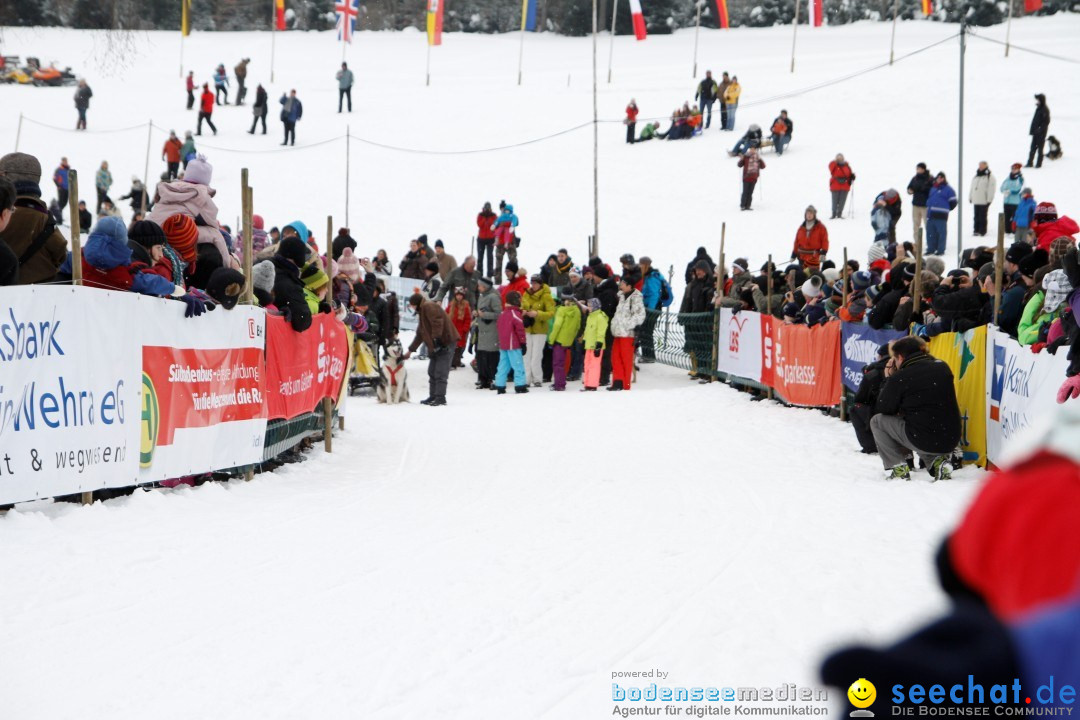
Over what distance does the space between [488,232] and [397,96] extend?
71.8 ft

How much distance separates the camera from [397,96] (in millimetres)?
45719

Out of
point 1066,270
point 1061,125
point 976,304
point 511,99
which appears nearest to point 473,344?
point 976,304

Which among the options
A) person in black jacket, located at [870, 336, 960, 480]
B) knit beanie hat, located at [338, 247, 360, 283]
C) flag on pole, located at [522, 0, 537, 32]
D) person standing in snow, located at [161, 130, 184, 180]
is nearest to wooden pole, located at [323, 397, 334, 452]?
knit beanie hat, located at [338, 247, 360, 283]

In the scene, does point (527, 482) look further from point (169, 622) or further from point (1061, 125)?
point (1061, 125)

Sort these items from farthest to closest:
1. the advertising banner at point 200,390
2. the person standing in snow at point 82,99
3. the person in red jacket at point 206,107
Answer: the person in red jacket at point 206,107 → the person standing in snow at point 82,99 → the advertising banner at point 200,390

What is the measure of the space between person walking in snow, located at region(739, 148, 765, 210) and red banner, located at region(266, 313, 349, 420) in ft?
56.6

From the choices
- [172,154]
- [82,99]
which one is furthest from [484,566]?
[82,99]

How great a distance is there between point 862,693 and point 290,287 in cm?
948

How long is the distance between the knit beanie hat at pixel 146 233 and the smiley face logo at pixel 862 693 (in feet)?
24.7

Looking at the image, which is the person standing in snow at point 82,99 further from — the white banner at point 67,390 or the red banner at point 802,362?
the white banner at point 67,390

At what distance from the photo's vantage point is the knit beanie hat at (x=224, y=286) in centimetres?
879

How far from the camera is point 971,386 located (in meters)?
10.3

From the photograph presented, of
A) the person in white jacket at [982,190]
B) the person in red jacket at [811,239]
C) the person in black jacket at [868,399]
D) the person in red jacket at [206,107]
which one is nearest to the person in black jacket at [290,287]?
the person in black jacket at [868,399]

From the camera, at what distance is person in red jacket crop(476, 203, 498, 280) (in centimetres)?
2544
